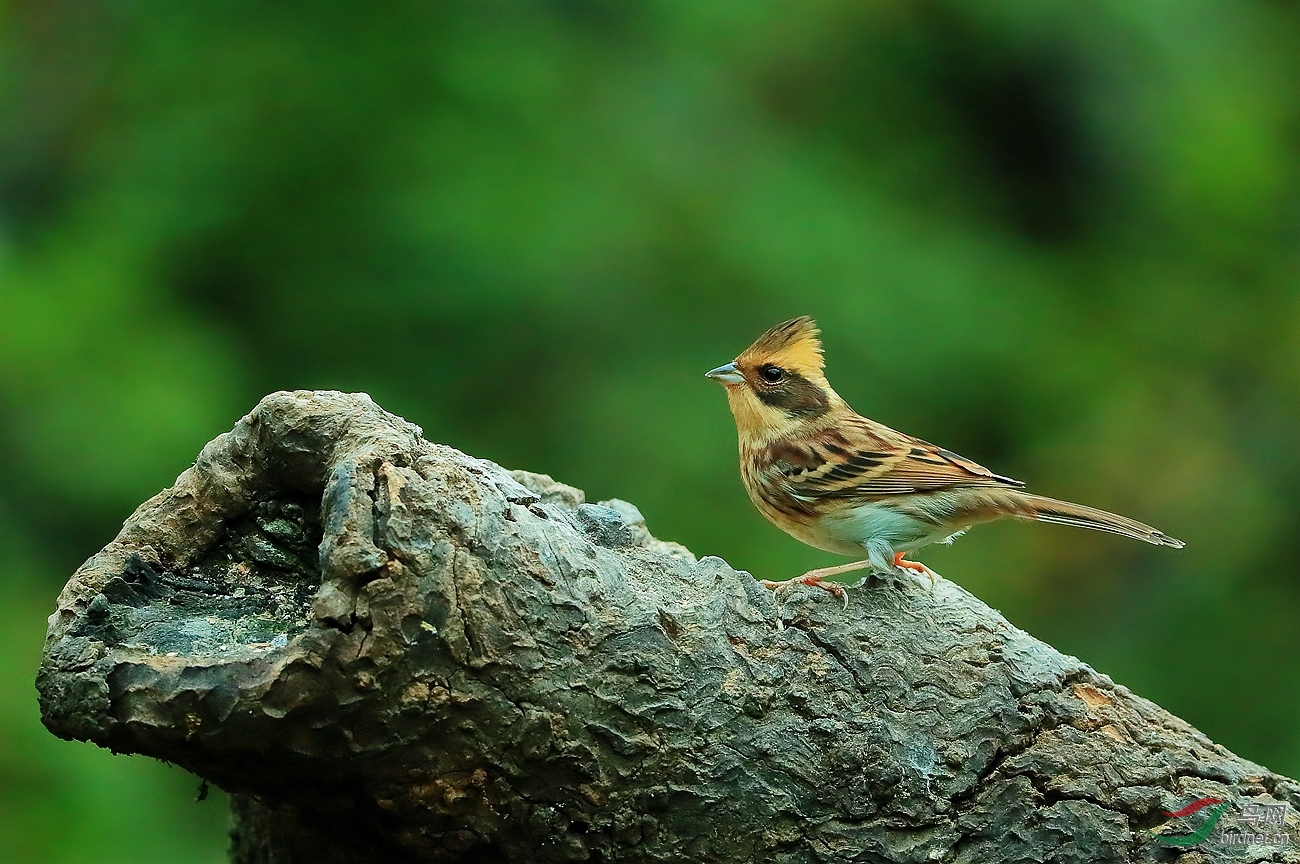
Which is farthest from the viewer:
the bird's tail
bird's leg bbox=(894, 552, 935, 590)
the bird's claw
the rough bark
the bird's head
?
the bird's head

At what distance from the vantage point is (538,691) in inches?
122

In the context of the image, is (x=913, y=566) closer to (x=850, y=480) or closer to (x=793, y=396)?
(x=850, y=480)

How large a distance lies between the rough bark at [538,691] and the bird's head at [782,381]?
1.43m

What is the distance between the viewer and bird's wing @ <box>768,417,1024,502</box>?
4.75 m

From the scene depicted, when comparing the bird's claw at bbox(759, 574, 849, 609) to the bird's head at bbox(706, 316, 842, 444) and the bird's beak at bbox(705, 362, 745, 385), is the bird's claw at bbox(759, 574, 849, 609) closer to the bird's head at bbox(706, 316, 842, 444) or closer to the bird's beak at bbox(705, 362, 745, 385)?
the bird's head at bbox(706, 316, 842, 444)

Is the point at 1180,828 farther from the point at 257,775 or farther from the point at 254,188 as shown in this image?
the point at 254,188

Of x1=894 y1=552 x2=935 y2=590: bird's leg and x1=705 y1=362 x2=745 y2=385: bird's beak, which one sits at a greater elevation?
x1=705 y1=362 x2=745 y2=385: bird's beak

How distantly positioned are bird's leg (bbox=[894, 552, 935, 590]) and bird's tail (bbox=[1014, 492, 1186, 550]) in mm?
424

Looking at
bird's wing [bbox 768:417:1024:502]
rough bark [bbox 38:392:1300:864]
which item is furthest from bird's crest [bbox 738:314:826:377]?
rough bark [bbox 38:392:1300:864]

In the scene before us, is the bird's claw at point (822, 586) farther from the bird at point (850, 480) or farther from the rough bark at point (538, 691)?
the bird at point (850, 480)

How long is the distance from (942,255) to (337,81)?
149 inches

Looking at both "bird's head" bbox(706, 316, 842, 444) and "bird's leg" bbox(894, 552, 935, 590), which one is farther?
"bird's head" bbox(706, 316, 842, 444)

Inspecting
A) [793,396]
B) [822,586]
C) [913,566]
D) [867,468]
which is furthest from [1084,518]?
[822,586]

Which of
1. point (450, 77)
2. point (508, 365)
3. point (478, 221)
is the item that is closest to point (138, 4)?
point (450, 77)
